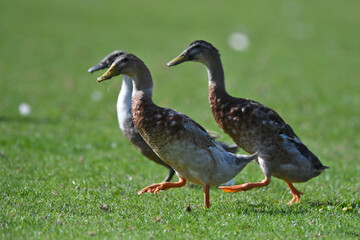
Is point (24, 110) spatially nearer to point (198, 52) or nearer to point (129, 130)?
point (129, 130)

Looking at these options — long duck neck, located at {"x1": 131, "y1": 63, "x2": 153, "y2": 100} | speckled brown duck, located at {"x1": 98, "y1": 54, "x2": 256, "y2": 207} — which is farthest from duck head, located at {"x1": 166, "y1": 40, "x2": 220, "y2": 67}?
speckled brown duck, located at {"x1": 98, "y1": 54, "x2": 256, "y2": 207}

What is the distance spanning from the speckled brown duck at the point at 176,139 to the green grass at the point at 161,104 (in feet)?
1.33

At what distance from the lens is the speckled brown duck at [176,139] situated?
5.09 m

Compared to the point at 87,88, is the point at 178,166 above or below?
above

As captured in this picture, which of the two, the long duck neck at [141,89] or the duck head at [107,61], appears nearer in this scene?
the long duck neck at [141,89]

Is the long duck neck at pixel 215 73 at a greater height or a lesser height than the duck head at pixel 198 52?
lesser

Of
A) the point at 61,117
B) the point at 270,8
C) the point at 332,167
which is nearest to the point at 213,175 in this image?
the point at 332,167

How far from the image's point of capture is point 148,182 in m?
6.61

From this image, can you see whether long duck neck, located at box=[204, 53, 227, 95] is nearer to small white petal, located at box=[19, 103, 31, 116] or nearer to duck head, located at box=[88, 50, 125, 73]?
duck head, located at box=[88, 50, 125, 73]

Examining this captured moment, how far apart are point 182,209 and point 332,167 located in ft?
10.9

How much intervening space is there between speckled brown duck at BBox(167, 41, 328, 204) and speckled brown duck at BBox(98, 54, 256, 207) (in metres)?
0.30

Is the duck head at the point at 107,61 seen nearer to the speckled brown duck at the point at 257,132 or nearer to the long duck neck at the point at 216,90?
the speckled brown duck at the point at 257,132

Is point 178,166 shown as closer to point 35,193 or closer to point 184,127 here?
point 184,127

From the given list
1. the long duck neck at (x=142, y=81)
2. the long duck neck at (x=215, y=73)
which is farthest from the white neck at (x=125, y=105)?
the long duck neck at (x=215, y=73)
